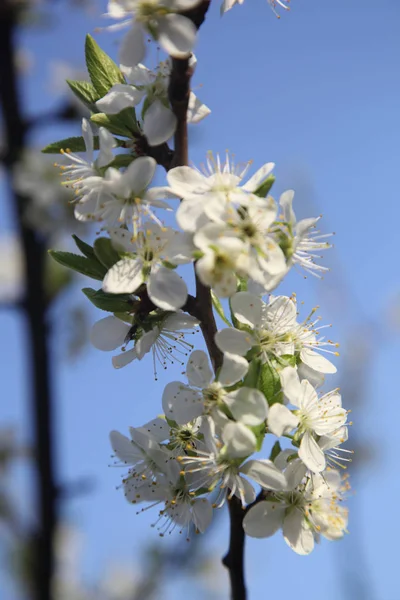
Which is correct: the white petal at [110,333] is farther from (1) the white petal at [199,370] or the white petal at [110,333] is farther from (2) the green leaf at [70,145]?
(2) the green leaf at [70,145]

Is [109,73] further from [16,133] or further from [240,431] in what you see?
[16,133]

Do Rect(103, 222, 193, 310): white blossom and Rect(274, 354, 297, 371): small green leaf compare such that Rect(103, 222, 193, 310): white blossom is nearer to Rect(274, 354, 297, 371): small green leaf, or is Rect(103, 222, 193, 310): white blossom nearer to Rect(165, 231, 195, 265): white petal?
Rect(165, 231, 195, 265): white petal

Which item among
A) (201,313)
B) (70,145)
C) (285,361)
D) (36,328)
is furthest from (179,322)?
(36,328)

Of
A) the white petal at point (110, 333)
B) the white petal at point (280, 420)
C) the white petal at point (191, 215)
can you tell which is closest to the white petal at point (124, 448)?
the white petal at point (110, 333)

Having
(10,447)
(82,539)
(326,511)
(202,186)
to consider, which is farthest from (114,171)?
(82,539)

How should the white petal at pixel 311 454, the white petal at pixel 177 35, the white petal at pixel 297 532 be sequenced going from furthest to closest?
1. the white petal at pixel 297 532
2. the white petal at pixel 311 454
3. the white petal at pixel 177 35
